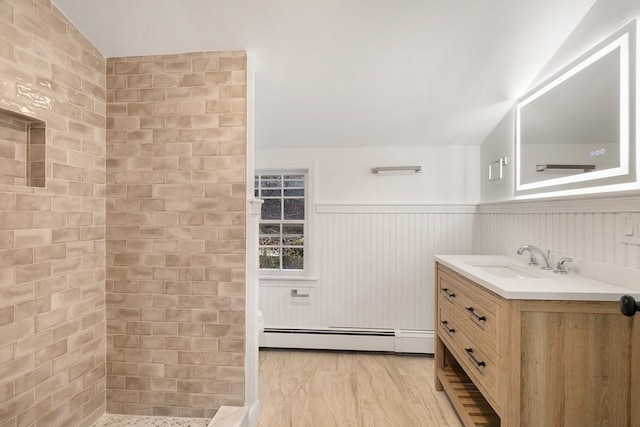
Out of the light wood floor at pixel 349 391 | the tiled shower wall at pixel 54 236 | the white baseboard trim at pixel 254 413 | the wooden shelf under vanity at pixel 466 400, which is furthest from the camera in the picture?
the light wood floor at pixel 349 391

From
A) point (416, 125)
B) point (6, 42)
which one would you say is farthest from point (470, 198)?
point (6, 42)

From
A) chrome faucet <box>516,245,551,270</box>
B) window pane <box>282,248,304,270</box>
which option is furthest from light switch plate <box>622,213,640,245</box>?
window pane <box>282,248,304,270</box>

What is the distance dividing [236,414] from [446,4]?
2501mm

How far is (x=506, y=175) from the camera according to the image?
2.51m

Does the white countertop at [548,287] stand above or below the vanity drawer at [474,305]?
above

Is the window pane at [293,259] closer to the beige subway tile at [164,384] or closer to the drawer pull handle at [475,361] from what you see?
the beige subway tile at [164,384]

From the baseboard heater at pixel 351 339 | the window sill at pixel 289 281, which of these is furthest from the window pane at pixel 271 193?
the baseboard heater at pixel 351 339

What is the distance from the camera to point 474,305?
1621mm

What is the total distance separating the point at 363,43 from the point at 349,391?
2344 mm

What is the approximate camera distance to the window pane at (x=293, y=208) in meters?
3.19

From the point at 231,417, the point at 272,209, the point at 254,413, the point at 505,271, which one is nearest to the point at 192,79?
the point at 272,209

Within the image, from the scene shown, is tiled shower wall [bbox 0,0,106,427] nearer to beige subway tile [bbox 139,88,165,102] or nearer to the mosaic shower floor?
the mosaic shower floor

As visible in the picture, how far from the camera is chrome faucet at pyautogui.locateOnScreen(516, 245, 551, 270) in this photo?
1.82 m

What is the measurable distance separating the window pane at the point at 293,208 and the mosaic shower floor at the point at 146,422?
6.08ft
